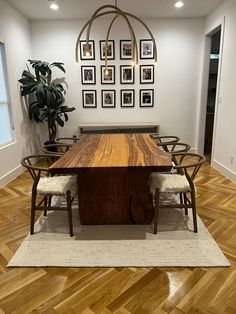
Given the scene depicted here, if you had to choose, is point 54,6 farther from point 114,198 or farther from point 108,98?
point 114,198

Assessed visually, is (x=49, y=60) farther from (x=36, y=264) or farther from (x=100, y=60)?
(x=36, y=264)

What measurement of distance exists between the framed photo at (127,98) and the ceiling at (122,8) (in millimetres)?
1394

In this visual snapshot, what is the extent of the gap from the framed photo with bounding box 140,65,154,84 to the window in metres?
2.53

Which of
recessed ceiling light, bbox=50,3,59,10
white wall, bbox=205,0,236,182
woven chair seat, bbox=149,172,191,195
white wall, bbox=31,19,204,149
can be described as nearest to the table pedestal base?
woven chair seat, bbox=149,172,191,195

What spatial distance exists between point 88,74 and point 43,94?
3.67 ft

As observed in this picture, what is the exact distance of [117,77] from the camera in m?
4.89

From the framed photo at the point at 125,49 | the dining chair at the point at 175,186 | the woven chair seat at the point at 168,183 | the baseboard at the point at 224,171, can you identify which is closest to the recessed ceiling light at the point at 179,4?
the framed photo at the point at 125,49

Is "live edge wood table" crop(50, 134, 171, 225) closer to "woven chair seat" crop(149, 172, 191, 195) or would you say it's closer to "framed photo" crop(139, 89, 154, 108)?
"woven chair seat" crop(149, 172, 191, 195)

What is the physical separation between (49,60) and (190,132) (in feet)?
10.7

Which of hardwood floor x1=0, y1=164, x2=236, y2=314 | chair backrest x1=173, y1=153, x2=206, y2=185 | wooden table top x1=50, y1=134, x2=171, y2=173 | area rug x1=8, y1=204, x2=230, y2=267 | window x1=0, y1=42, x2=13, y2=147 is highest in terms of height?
window x1=0, y1=42, x2=13, y2=147

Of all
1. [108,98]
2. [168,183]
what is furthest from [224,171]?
[108,98]

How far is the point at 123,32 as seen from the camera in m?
4.68

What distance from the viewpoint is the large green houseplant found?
4.15 metres

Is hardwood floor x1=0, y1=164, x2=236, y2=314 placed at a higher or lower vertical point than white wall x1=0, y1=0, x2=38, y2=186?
lower
